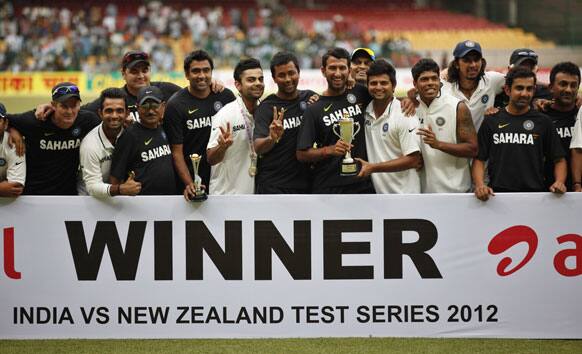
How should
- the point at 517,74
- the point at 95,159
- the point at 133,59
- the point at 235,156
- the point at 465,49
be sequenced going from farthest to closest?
the point at 133,59 < the point at 465,49 < the point at 235,156 < the point at 95,159 < the point at 517,74

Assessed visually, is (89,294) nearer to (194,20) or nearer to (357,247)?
(357,247)

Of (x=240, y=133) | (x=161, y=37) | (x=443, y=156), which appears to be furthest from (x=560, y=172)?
(x=161, y=37)

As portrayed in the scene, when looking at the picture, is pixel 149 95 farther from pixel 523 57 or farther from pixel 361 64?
pixel 523 57

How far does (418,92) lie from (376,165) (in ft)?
2.63

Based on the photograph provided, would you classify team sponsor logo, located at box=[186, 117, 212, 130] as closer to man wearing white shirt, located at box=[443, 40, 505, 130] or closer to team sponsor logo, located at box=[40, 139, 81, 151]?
team sponsor logo, located at box=[40, 139, 81, 151]

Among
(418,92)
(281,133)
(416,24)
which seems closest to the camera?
(281,133)

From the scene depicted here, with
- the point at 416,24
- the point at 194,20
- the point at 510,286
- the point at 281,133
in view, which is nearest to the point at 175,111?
the point at 281,133

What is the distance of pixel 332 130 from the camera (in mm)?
6574

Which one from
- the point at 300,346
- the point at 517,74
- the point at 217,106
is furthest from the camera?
the point at 217,106

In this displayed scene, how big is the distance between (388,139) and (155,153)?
1.82m

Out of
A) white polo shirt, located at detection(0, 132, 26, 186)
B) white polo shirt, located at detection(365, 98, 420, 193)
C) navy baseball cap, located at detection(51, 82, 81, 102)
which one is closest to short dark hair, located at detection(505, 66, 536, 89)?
white polo shirt, located at detection(365, 98, 420, 193)

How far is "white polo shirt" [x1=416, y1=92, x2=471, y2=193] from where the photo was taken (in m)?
6.69

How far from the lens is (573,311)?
6340mm

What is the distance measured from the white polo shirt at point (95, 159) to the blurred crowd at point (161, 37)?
24523mm
